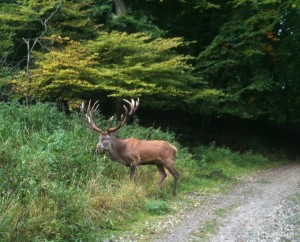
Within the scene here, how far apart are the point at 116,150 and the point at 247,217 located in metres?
3.36

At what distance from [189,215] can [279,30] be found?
42.1 feet

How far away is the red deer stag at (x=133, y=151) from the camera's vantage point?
40.2 ft

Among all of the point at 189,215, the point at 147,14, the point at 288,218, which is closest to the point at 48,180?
the point at 189,215

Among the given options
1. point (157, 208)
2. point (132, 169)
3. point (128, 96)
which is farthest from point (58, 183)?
point (128, 96)

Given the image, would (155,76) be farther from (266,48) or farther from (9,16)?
(266,48)

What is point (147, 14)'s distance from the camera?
20016mm

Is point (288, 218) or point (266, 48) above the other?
point (266, 48)

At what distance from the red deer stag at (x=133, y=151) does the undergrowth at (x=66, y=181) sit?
23 centimetres

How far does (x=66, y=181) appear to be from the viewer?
994 centimetres

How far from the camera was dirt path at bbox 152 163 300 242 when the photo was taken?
956 cm

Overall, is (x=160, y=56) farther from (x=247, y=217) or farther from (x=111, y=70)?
(x=247, y=217)

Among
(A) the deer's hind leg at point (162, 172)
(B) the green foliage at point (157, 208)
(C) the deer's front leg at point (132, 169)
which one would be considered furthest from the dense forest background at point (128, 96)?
(C) the deer's front leg at point (132, 169)

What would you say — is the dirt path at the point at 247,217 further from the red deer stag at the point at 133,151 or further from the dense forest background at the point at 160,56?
the dense forest background at the point at 160,56

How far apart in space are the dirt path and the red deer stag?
4.63 feet
